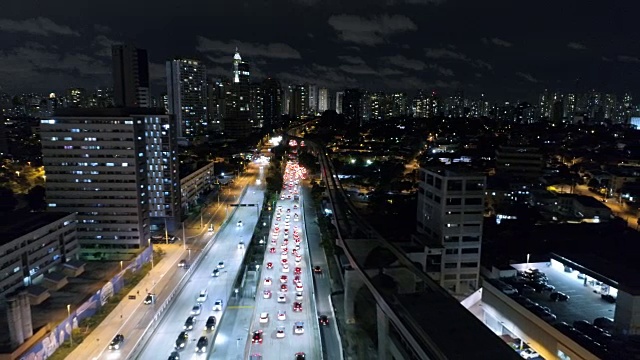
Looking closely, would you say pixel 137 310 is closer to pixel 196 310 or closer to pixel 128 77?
pixel 196 310

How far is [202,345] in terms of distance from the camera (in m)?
10.6

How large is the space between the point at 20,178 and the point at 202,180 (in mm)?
12011

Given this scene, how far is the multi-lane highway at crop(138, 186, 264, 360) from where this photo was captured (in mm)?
10766

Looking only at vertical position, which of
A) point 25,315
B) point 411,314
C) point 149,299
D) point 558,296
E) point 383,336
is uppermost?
point 411,314

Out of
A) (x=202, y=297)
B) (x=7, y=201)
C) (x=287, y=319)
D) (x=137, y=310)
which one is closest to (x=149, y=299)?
(x=137, y=310)

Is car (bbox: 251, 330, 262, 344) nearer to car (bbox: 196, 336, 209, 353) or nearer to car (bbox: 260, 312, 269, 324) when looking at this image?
car (bbox: 260, 312, 269, 324)

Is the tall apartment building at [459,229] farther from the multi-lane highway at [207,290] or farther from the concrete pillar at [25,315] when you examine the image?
the concrete pillar at [25,315]

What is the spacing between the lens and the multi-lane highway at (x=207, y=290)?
10.8 meters

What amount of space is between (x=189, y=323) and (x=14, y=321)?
389 centimetres

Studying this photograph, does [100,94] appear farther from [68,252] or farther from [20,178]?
[68,252]

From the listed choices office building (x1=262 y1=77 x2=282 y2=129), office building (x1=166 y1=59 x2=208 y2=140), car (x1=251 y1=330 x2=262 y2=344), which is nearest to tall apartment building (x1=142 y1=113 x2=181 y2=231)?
car (x1=251 y1=330 x2=262 y2=344)

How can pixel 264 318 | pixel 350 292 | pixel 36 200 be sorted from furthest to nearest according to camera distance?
pixel 36 200
pixel 350 292
pixel 264 318

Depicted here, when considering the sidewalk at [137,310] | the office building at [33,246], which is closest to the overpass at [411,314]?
the sidewalk at [137,310]

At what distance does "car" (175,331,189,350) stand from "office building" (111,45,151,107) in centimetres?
4618
